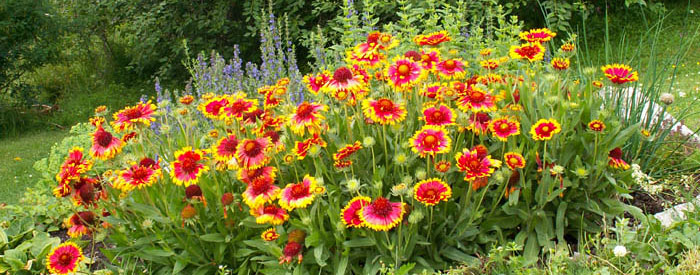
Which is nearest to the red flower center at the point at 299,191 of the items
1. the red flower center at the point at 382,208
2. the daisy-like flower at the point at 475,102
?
the red flower center at the point at 382,208

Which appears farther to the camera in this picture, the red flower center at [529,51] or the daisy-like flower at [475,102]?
the red flower center at [529,51]

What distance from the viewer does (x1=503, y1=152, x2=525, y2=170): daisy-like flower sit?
2021mm

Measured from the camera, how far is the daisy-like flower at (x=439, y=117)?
2033mm

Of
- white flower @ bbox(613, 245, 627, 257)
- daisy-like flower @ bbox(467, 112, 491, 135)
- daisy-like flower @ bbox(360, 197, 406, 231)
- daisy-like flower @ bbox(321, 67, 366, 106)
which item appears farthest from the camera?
daisy-like flower @ bbox(467, 112, 491, 135)

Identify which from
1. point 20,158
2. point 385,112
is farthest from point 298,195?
point 20,158

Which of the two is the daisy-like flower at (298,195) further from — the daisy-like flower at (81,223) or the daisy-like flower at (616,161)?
the daisy-like flower at (616,161)

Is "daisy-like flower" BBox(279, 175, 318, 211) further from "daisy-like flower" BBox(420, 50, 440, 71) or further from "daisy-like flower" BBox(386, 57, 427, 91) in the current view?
"daisy-like flower" BBox(420, 50, 440, 71)

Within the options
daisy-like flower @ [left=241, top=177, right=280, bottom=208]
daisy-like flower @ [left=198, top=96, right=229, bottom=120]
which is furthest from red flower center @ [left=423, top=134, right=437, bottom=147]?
daisy-like flower @ [left=198, top=96, right=229, bottom=120]

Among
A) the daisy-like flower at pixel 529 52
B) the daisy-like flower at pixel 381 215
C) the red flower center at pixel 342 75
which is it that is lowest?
the daisy-like flower at pixel 381 215

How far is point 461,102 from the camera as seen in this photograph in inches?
81.4

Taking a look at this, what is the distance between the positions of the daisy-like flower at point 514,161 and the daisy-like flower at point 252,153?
78 centimetres

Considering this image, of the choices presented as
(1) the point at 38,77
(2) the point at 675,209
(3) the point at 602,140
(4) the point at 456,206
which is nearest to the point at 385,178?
(4) the point at 456,206

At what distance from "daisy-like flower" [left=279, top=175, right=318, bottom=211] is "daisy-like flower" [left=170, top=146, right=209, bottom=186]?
0.29 meters

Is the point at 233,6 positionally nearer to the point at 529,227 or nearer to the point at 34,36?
the point at 34,36
